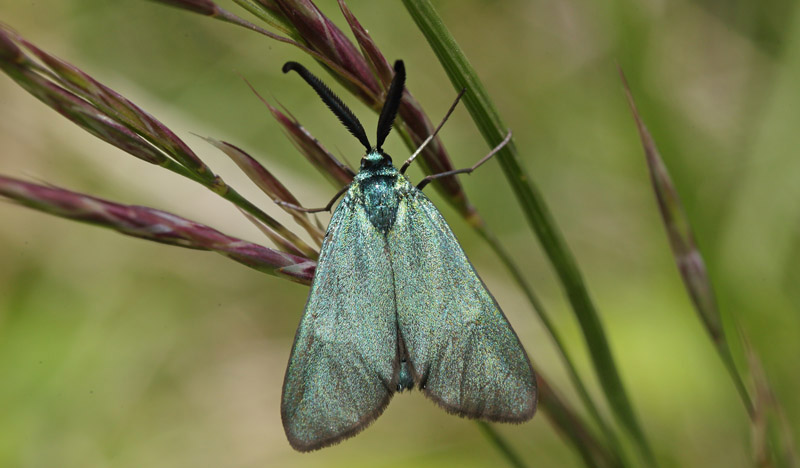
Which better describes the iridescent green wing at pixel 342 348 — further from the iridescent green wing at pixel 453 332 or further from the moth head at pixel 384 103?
the moth head at pixel 384 103

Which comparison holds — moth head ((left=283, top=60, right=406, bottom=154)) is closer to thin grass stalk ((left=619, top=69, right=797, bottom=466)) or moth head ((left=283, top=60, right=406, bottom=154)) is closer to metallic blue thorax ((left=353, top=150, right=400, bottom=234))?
metallic blue thorax ((left=353, top=150, right=400, bottom=234))

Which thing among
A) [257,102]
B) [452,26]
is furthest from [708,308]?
[257,102]

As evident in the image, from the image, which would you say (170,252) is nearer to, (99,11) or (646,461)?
(99,11)

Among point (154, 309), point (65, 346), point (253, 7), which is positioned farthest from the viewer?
point (154, 309)

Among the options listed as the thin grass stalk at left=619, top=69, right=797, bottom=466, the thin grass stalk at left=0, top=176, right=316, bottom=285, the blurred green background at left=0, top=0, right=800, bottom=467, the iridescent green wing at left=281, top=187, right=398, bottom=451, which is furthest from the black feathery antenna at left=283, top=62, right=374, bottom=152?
the blurred green background at left=0, top=0, right=800, bottom=467

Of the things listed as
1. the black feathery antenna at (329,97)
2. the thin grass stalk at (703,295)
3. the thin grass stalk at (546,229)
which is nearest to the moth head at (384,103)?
the black feathery antenna at (329,97)

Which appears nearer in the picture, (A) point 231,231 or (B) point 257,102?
(A) point 231,231

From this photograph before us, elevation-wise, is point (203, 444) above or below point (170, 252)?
below
